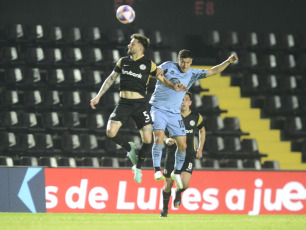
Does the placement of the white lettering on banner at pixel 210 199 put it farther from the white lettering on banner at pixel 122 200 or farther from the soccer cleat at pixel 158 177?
the soccer cleat at pixel 158 177

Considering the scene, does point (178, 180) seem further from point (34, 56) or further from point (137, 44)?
point (34, 56)

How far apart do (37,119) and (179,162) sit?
594cm

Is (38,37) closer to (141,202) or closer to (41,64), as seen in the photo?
(41,64)

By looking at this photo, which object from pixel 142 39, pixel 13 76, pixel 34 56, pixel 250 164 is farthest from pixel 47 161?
pixel 142 39

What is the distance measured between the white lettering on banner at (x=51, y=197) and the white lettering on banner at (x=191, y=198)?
226 centimetres

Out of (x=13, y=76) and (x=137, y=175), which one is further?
(x=13, y=76)

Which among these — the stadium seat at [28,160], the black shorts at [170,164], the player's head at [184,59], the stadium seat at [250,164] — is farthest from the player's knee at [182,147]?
the stadium seat at [250,164]

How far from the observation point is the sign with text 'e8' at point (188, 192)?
13.3 meters

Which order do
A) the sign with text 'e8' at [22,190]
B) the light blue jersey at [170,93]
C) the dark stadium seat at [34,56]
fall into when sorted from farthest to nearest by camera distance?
the dark stadium seat at [34,56]
the sign with text 'e8' at [22,190]
the light blue jersey at [170,93]

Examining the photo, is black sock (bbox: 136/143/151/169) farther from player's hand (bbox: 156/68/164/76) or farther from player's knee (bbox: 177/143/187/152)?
player's hand (bbox: 156/68/164/76)

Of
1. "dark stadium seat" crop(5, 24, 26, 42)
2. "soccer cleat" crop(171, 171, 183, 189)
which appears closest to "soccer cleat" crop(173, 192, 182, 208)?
"soccer cleat" crop(171, 171, 183, 189)

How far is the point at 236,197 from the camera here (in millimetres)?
13969

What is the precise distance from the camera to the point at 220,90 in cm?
1889

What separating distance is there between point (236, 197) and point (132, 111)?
3877 mm
